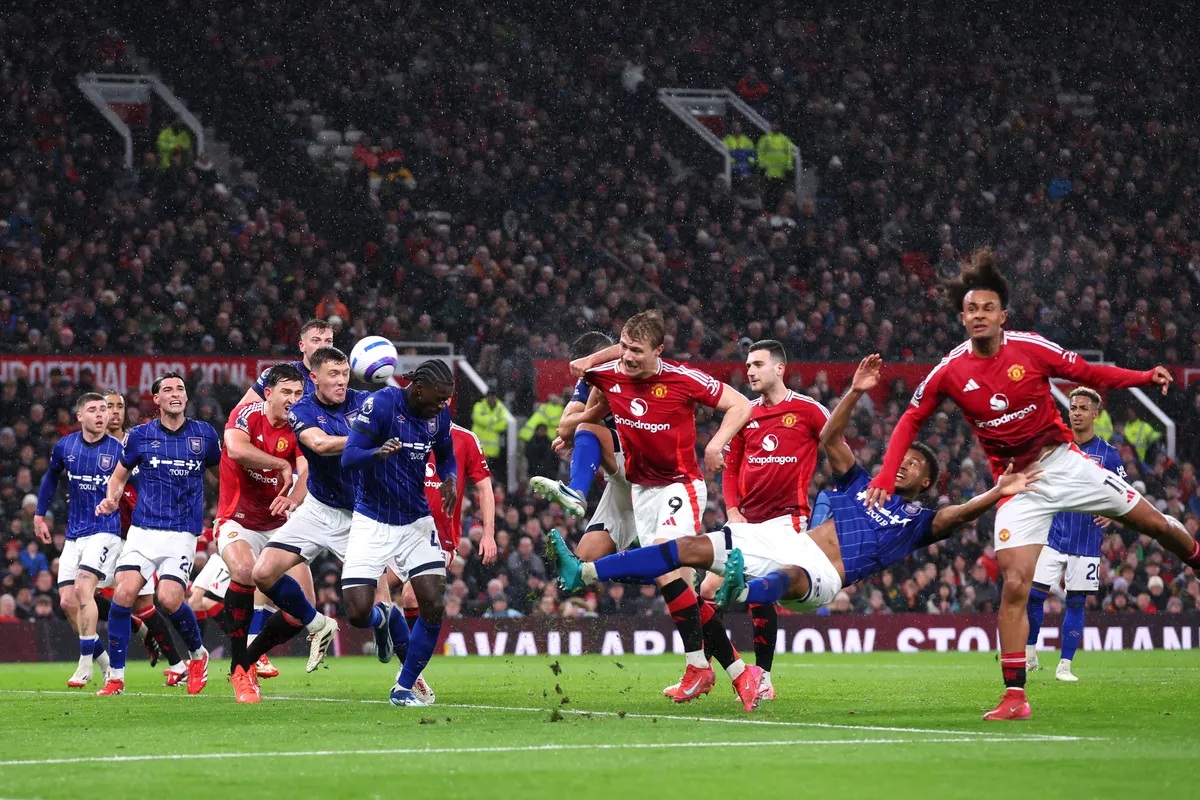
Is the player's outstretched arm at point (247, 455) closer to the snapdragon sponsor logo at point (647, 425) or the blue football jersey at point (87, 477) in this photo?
the snapdragon sponsor logo at point (647, 425)

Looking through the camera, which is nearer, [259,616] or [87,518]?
[259,616]

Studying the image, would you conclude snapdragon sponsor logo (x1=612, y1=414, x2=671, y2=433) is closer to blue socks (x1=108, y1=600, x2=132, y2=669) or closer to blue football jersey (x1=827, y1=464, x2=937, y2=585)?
blue football jersey (x1=827, y1=464, x2=937, y2=585)

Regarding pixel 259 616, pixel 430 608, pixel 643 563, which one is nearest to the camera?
pixel 643 563

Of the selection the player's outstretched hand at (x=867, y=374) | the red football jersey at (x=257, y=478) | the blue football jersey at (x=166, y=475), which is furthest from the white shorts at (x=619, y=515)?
the blue football jersey at (x=166, y=475)

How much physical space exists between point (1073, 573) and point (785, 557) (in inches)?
273

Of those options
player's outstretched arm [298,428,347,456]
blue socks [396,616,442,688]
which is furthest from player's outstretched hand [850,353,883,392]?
player's outstretched arm [298,428,347,456]

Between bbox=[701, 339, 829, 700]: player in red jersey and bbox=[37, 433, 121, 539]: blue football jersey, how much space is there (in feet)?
21.0

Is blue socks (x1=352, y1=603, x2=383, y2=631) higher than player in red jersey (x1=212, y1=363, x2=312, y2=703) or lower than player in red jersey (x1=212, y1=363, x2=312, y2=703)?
lower

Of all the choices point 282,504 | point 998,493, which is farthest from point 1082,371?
point 282,504

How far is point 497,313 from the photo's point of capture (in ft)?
86.8

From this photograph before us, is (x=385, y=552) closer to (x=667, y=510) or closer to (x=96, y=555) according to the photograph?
(x=667, y=510)

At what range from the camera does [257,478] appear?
1309 cm

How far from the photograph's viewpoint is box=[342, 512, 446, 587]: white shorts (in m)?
11.1

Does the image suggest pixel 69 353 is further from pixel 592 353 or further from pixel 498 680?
pixel 592 353
